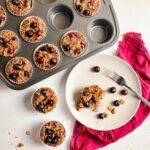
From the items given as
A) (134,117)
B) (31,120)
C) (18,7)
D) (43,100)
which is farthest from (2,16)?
(134,117)

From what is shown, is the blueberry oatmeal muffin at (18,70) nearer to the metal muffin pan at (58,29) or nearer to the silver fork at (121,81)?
the metal muffin pan at (58,29)

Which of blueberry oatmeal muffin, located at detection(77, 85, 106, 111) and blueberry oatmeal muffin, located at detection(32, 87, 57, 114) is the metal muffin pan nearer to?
blueberry oatmeal muffin, located at detection(32, 87, 57, 114)

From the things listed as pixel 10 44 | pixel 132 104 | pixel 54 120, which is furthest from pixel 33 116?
pixel 132 104

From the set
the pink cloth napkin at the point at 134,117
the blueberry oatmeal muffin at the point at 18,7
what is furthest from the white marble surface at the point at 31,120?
the blueberry oatmeal muffin at the point at 18,7

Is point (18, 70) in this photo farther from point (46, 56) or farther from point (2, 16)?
point (2, 16)

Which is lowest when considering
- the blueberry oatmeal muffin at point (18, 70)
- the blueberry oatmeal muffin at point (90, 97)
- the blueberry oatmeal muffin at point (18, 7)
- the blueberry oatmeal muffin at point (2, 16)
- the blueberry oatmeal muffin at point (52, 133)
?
the blueberry oatmeal muffin at point (52, 133)

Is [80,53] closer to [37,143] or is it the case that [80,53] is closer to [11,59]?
[11,59]
